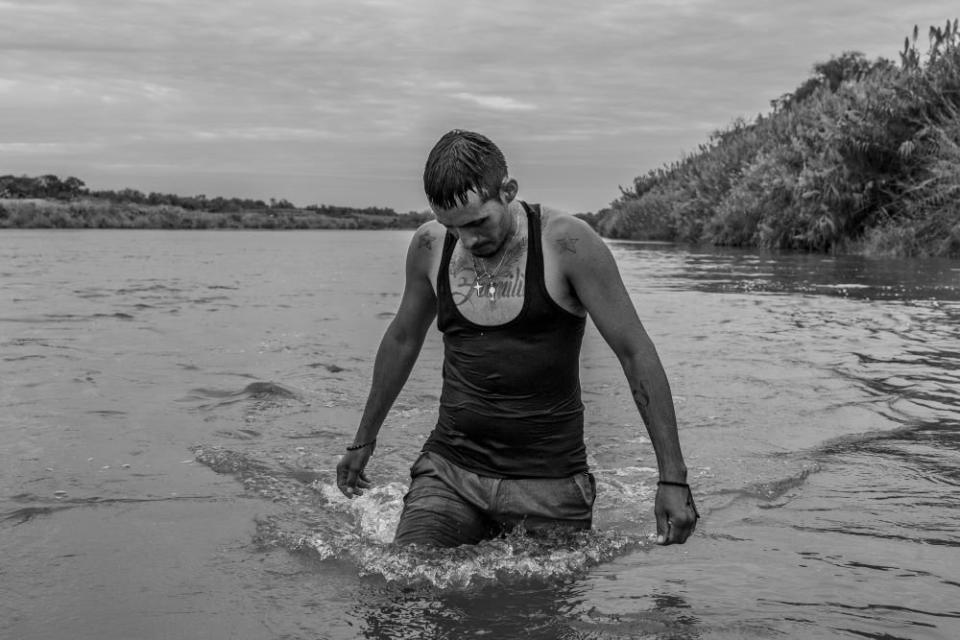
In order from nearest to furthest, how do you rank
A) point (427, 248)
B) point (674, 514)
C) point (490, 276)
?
point (674, 514)
point (490, 276)
point (427, 248)

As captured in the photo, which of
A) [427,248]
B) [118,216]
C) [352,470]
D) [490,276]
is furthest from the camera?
[118,216]

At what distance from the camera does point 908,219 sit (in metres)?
24.2

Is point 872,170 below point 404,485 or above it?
above

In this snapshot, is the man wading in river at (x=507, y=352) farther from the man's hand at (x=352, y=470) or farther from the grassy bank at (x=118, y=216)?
the grassy bank at (x=118, y=216)

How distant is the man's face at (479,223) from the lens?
3752 mm

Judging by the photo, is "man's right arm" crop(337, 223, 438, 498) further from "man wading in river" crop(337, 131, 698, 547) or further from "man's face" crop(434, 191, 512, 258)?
"man's face" crop(434, 191, 512, 258)

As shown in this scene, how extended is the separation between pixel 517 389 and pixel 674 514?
→ 76 centimetres

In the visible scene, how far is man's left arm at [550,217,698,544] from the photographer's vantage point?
12.3 feet

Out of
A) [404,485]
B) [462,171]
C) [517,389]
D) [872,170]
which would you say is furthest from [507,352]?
[872,170]

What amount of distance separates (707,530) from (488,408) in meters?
1.35

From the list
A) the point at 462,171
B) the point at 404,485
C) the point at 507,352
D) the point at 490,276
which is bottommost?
the point at 404,485

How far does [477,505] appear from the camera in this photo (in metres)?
4.07

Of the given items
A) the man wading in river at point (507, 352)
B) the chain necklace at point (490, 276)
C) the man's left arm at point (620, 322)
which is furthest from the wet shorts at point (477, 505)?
the chain necklace at point (490, 276)

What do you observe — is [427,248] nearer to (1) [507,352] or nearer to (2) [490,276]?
(2) [490,276]
